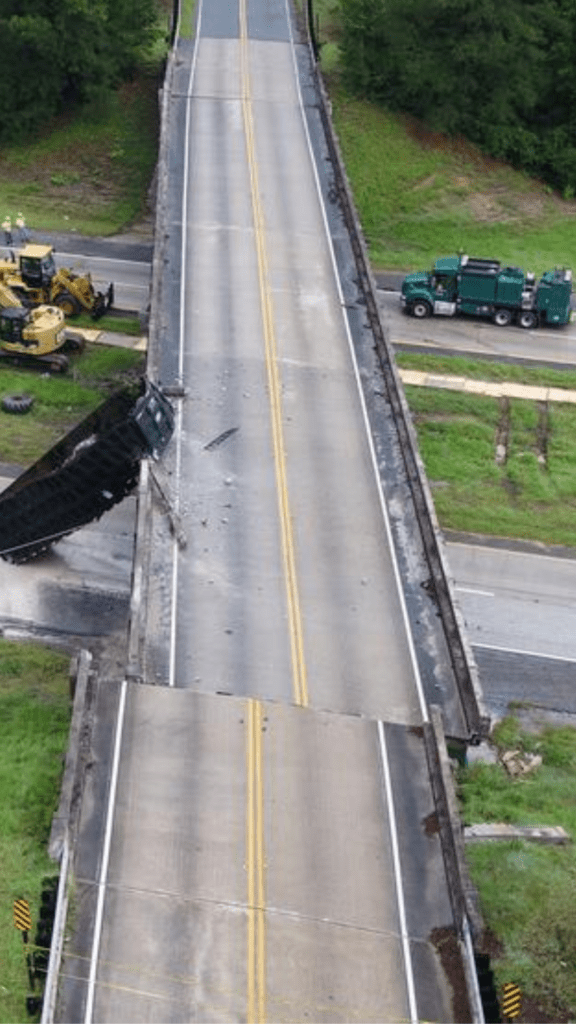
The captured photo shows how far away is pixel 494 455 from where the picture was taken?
44281 mm

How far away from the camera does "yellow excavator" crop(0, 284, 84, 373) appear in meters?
47.1

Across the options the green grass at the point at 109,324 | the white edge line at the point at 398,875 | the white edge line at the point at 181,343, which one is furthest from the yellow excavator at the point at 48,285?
the white edge line at the point at 398,875

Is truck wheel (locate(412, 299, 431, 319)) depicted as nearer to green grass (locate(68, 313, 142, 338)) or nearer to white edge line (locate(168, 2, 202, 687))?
white edge line (locate(168, 2, 202, 687))

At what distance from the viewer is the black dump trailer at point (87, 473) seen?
33281 millimetres

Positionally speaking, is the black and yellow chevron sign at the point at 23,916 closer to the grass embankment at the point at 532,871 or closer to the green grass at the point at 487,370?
the grass embankment at the point at 532,871

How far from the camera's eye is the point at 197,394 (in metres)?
37.0

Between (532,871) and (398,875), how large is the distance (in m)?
5.34

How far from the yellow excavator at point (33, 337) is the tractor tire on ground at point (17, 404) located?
2849 millimetres

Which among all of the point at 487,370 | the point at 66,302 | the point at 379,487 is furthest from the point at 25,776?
the point at 487,370

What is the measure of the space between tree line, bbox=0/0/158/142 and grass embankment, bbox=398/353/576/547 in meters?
29.7

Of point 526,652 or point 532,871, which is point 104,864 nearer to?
point 532,871

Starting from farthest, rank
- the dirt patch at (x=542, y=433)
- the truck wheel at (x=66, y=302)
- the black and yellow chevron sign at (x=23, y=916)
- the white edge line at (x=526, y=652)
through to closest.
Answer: the truck wheel at (x=66, y=302) → the dirt patch at (x=542, y=433) → the white edge line at (x=526, y=652) → the black and yellow chevron sign at (x=23, y=916)

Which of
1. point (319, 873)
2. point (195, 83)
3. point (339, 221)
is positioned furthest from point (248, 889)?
point (195, 83)

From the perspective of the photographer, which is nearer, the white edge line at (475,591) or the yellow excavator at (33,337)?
the white edge line at (475,591)
